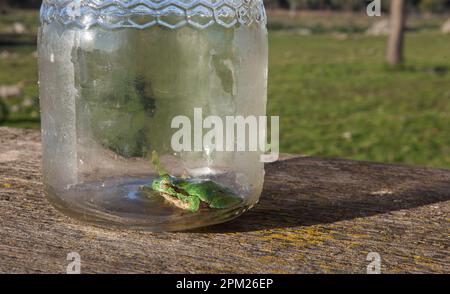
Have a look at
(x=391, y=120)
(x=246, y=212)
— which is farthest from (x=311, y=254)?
(x=391, y=120)

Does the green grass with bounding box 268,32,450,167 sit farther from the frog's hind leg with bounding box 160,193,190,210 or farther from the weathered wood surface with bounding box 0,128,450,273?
the frog's hind leg with bounding box 160,193,190,210

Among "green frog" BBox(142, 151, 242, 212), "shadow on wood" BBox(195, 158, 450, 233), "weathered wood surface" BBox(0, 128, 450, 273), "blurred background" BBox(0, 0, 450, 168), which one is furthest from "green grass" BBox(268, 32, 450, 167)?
"green frog" BBox(142, 151, 242, 212)

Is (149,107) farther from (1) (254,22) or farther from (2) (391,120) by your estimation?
(2) (391,120)

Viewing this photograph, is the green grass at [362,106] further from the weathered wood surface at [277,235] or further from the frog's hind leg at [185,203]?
the frog's hind leg at [185,203]

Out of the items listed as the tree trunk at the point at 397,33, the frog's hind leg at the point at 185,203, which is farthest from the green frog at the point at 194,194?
the tree trunk at the point at 397,33

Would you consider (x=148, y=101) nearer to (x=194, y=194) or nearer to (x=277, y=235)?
(x=194, y=194)

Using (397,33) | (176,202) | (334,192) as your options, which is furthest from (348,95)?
(176,202)
